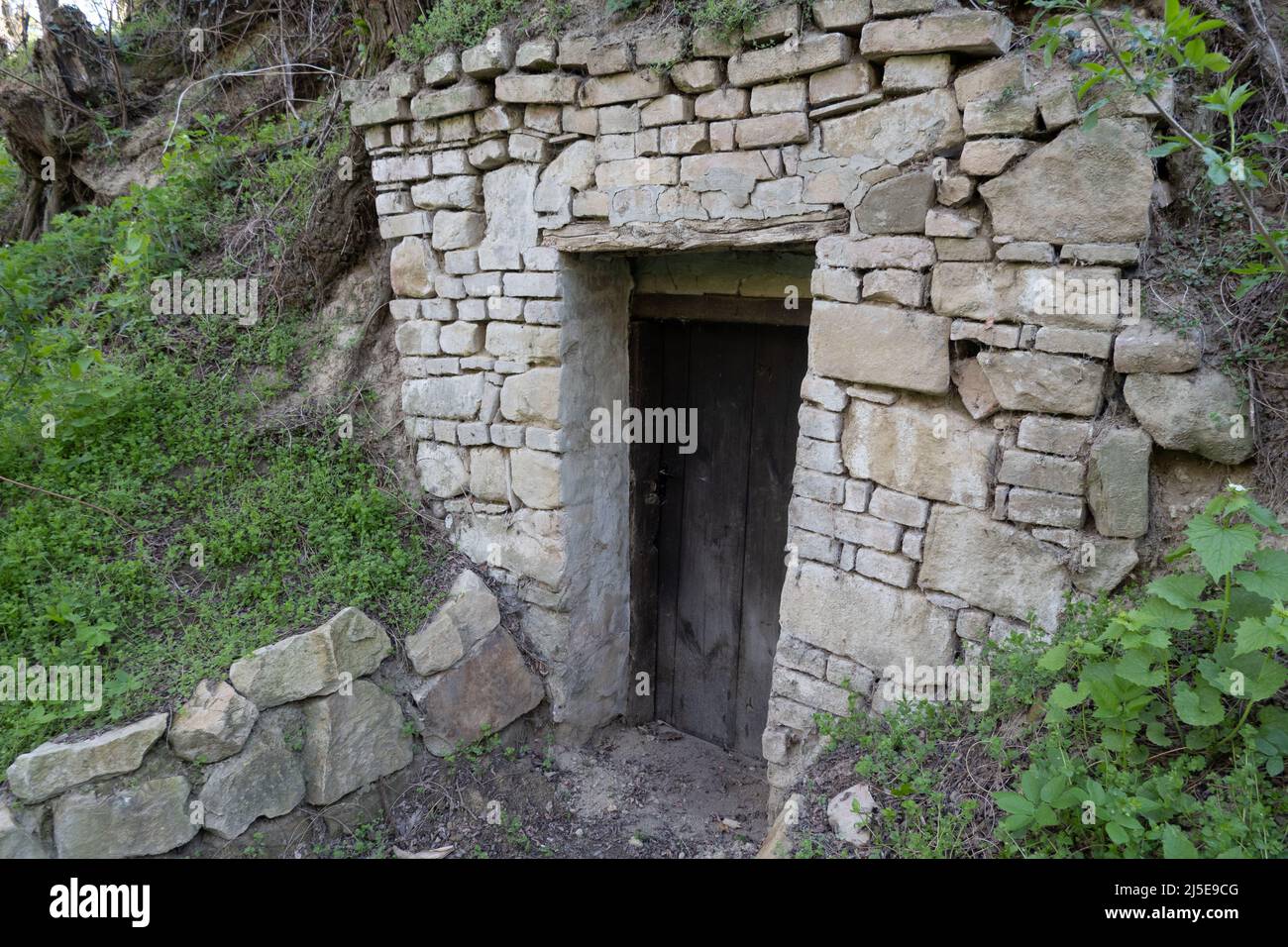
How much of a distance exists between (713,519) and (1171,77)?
2.48m

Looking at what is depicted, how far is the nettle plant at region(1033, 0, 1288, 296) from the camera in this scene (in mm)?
1960

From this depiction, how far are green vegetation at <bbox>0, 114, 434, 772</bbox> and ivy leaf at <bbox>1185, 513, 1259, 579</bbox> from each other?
9.38 ft

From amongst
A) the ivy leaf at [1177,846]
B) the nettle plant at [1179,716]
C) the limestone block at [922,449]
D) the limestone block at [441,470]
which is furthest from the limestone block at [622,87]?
the ivy leaf at [1177,846]

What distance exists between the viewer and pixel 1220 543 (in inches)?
77.0

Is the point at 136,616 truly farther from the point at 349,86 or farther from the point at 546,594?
the point at 349,86

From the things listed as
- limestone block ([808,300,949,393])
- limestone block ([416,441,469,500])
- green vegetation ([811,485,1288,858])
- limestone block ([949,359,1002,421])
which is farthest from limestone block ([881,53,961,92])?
limestone block ([416,441,469,500])

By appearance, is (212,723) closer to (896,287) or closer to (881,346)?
(881,346)

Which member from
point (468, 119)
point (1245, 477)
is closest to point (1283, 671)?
point (1245, 477)

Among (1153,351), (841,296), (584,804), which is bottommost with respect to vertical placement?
(584,804)

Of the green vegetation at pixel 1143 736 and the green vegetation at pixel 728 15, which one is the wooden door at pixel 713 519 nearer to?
the green vegetation at pixel 728 15

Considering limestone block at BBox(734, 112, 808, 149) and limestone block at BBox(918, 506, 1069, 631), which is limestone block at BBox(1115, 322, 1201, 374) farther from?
limestone block at BBox(734, 112, 808, 149)

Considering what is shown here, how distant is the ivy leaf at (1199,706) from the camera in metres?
2.00

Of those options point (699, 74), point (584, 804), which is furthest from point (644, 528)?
point (699, 74)

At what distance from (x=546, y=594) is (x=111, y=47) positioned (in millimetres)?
5073
